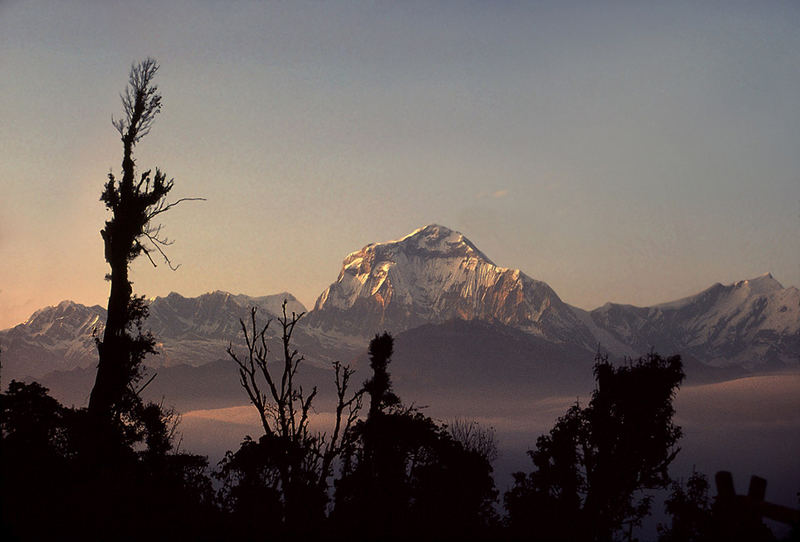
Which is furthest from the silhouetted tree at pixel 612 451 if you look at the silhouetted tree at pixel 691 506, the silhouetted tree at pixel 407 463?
the silhouetted tree at pixel 407 463

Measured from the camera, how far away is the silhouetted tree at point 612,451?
40.4 meters

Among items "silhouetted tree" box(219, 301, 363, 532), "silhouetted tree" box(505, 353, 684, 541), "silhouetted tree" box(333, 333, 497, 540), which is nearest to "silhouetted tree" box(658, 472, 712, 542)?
"silhouetted tree" box(505, 353, 684, 541)

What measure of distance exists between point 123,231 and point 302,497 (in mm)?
15382

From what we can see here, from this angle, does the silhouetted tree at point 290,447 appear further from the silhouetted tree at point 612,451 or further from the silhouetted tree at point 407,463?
the silhouetted tree at point 612,451

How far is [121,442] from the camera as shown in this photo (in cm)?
3331

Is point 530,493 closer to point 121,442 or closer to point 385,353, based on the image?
point 385,353

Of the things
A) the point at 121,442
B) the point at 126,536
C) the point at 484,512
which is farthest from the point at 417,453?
the point at 126,536

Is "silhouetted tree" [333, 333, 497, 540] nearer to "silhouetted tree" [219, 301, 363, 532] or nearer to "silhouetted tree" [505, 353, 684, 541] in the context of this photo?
"silhouetted tree" [505, 353, 684, 541]

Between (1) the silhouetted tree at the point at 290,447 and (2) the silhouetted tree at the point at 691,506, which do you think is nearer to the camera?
(1) the silhouetted tree at the point at 290,447

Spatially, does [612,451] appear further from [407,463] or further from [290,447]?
[290,447]

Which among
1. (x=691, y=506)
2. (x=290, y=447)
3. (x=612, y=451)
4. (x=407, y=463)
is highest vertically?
(x=290, y=447)

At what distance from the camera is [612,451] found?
41.1m

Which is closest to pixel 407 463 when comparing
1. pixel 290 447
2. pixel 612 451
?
pixel 612 451

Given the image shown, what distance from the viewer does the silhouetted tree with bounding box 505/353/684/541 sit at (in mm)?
40406
